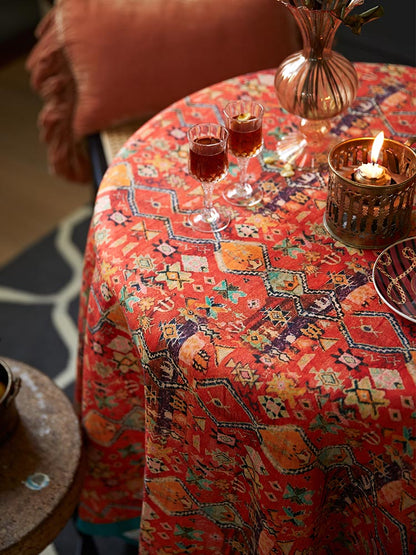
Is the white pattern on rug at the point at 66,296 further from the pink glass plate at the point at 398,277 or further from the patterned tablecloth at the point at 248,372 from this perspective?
the pink glass plate at the point at 398,277

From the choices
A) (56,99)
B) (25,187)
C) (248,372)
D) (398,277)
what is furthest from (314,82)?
(25,187)

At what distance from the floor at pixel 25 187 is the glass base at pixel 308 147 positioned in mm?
1303

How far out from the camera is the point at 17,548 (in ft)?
3.33

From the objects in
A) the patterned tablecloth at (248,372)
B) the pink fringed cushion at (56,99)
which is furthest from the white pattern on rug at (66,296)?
the patterned tablecloth at (248,372)

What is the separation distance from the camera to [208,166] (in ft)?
3.36

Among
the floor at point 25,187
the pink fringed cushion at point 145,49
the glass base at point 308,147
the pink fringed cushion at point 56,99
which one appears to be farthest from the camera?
the floor at point 25,187

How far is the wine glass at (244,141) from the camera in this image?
108cm

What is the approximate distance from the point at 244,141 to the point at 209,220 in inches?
5.8

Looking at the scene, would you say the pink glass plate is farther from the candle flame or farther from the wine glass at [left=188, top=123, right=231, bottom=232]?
the wine glass at [left=188, top=123, right=231, bottom=232]

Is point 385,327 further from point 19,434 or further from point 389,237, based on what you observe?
point 19,434

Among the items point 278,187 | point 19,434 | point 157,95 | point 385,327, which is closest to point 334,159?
point 278,187

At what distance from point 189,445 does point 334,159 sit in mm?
511

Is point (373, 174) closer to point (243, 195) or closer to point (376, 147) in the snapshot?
point (376, 147)

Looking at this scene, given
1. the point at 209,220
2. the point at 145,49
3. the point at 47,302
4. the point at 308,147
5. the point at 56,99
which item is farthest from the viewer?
the point at 47,302
